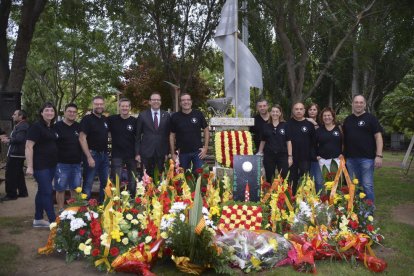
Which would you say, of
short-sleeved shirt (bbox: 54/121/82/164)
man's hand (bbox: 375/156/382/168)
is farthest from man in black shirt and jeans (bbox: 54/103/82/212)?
man's hand (bbox: 375/156/382/168)

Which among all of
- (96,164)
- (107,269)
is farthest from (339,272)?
(96,164)

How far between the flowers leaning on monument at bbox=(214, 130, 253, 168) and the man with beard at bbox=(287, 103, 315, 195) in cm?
69

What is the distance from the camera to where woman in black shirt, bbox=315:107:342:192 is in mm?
6734

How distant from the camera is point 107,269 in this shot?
15.2 feet

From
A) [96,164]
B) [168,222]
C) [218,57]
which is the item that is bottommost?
[168,222]

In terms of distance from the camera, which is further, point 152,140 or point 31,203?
point 31,203

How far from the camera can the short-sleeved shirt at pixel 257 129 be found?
7166 mm

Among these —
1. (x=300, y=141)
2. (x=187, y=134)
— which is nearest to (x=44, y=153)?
(x=187, y=134)

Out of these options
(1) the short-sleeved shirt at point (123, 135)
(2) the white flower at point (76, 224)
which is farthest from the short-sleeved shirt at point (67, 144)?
(2) the white flower at point (76, 224)

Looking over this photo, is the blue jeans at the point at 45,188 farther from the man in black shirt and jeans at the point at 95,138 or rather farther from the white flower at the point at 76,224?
the white flower at the point at 76,224

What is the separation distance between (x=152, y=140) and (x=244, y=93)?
1948 millimetres

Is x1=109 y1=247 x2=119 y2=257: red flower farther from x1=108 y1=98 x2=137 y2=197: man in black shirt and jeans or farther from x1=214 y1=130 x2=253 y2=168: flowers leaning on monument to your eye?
x1=214 y1=130 x2=253 y2=168: flowers leaning on monument

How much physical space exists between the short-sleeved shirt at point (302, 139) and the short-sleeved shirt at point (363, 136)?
590 mm

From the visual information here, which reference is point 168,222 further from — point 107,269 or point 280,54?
point 280,54
